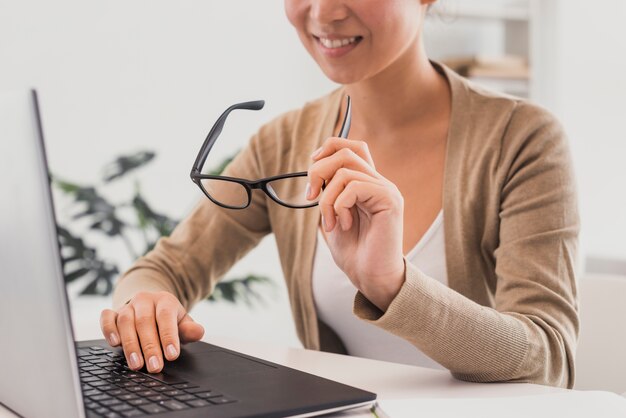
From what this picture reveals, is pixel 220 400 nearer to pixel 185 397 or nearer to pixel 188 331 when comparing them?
pixel 185 397

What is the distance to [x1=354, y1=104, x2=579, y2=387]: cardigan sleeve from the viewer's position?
0.81 metres

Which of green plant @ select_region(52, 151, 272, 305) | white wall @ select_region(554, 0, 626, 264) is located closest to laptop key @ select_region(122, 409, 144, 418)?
green plant @ select_region(52, 151, 272, 305)

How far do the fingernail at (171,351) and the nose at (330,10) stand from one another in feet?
1.63

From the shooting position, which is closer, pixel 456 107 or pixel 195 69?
pixel 456 107

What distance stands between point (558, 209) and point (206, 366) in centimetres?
50

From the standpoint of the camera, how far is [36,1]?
266 centimetres

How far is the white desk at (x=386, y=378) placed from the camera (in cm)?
78

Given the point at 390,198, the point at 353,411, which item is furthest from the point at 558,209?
the point at 353,411

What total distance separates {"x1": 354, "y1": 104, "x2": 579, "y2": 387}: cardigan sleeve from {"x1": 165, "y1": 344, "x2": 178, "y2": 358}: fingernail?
0.20m

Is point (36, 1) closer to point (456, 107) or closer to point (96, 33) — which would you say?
point (96, 33)

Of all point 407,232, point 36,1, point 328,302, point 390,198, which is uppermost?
point 36,1

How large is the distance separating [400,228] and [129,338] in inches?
12.1

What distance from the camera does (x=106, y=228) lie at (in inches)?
104

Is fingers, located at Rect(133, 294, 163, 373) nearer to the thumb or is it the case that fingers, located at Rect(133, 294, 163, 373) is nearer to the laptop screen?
the thumb
